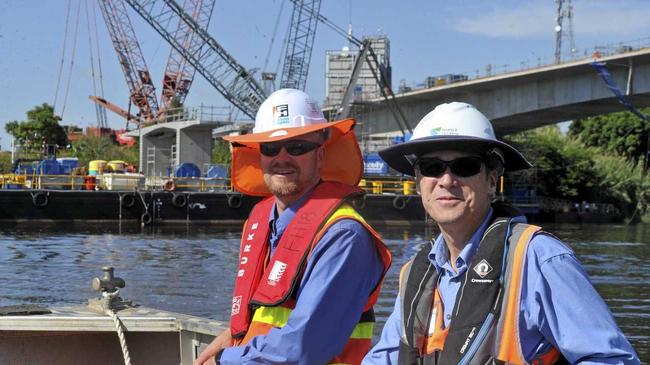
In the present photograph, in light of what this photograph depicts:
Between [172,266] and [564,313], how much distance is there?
66.7 feet

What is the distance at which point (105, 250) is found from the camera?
25953 millimetres

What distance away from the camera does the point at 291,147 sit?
376cm

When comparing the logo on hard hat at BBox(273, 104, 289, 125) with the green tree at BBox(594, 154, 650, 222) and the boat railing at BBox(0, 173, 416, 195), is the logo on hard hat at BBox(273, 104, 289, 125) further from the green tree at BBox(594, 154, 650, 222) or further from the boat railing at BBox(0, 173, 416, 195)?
the green tree at BBox(594, 154, 650, 222)

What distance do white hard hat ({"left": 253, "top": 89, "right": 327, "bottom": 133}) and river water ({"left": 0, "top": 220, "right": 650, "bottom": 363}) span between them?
9251 mm

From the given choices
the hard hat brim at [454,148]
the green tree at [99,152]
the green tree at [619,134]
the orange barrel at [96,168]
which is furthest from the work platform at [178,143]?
the hard hat brim at [454,148]

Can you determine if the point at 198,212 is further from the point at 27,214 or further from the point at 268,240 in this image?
the point at 268,240

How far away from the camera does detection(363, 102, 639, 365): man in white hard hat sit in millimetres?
2373

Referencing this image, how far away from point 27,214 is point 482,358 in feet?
115

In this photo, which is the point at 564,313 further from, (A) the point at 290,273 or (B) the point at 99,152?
(B) the point at 99,152

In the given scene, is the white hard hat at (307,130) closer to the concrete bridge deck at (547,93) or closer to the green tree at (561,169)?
the concrete bridge deck at (547,93)

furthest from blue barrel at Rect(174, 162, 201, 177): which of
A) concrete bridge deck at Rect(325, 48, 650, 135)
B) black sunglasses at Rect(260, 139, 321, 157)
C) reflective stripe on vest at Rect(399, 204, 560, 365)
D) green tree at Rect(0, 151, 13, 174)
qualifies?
reflective stripe on vest at Rect(399, 204, 560, 365)

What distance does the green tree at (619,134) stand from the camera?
238 ft

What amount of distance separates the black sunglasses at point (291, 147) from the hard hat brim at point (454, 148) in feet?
2.40

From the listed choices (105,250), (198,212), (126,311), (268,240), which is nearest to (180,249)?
(105,250)
